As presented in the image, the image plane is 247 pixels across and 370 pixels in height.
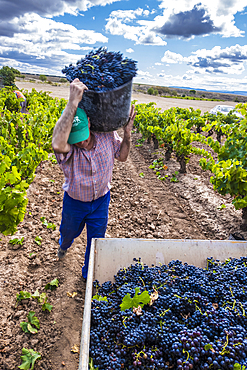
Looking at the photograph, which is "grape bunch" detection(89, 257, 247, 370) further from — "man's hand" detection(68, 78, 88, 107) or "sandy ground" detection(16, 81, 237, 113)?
"sandy ground" detection(16, 81, 237, 113)

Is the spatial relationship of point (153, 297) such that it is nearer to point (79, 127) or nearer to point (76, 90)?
point (79, 127)

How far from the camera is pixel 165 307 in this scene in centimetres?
169

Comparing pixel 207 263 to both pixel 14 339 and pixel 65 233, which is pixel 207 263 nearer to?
pixel 65 233

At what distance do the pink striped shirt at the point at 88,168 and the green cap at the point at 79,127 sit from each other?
0.32 m

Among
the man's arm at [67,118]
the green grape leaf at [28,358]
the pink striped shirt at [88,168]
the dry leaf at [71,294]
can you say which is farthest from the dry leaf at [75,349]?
the man's arm at [67,118]

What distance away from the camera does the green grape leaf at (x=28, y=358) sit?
208 centimetres

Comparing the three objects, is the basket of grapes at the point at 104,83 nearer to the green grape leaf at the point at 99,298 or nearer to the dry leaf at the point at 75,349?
the green grape leaf at the point at 99,298

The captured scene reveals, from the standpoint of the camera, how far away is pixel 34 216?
13.8ft

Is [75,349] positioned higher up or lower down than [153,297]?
lower down

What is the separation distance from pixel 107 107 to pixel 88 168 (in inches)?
24.9

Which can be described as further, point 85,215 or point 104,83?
point 85,215

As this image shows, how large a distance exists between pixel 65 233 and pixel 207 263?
152 centimetres

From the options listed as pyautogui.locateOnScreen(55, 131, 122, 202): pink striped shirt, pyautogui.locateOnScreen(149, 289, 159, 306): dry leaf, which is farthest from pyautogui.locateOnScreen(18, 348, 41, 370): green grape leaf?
pyautogui.locateOnScreen(55, 131, 122, 202): pink striped shirt

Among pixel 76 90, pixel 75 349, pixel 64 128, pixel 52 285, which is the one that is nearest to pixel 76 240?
pixel 52 285
